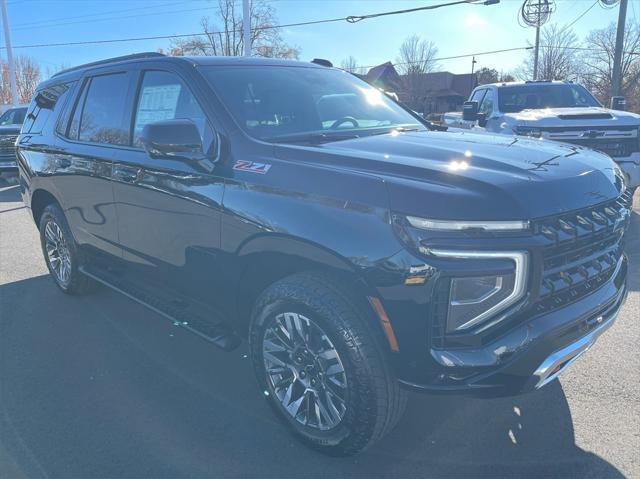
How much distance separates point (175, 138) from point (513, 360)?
2.04m

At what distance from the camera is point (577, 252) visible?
2463mm

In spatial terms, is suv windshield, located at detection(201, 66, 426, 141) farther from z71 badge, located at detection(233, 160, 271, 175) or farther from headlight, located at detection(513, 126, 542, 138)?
headlight, located at detection(513, 126, 542, 138)

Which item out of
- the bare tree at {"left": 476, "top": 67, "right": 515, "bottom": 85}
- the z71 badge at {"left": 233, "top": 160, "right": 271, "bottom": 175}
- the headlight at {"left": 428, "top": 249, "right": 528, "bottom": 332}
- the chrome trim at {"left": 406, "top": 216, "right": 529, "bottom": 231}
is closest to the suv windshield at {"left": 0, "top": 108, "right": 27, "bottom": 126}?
the z71 badge at {"left": 233, "top": 160, "right": 271, "bottom": 175}

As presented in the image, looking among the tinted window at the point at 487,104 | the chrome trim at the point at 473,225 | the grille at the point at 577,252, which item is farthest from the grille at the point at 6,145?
the grille at the point at 577,252

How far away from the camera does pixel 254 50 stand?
42.7 m

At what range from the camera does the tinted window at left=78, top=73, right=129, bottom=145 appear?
397 cm

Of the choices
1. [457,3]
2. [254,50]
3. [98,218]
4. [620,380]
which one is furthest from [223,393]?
[254,50]

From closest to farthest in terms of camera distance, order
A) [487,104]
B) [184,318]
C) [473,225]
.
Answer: [473,225], [184,318], [487,104]

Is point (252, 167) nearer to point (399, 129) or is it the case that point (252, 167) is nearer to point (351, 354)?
point (351, 354)

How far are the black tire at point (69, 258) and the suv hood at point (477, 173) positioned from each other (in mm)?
2995

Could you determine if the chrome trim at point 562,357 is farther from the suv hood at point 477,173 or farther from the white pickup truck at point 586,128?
the white pickup truck at point 586,128

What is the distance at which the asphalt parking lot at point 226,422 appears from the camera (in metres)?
2.72

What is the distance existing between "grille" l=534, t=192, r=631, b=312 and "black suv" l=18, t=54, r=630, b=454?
0.01 m

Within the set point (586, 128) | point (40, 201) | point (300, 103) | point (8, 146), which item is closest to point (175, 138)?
point (300, 103)
